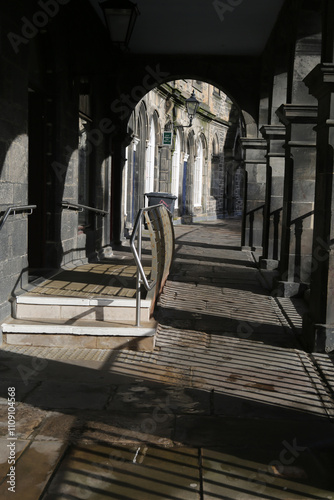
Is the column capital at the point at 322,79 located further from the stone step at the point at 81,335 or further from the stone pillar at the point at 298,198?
the stone step at the point at 81,335

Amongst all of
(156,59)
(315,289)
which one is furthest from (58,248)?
(156,59)

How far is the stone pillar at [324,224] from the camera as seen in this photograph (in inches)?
221

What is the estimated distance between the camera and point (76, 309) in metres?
5.98

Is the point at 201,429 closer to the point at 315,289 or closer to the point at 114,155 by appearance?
the point at 315,289

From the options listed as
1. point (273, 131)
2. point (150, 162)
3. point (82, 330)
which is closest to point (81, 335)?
point (82, 330)

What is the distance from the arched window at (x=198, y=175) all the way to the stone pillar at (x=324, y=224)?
73.7 feet

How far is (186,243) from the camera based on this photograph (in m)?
15.1

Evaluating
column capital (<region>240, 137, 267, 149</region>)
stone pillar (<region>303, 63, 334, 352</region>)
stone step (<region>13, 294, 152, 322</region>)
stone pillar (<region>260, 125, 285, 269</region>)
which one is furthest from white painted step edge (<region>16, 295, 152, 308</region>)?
column capital (<region>240, 137, 267, 149</region>)

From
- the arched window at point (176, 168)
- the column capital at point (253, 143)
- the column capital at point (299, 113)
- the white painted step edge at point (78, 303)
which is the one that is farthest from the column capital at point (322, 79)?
the arched window at point (176, 168)

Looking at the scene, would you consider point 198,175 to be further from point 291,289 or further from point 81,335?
point 81,335

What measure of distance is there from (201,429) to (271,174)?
7143 millimetres

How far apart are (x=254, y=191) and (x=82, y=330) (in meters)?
8.68

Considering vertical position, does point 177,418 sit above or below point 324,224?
below

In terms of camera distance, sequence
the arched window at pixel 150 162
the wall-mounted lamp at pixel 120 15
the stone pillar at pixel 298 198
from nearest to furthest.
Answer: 1. the wall-mounted lamp at pixel 120 15
2. the stone pillar at pixel 298 198
3. the arched window at pixel 150 162
